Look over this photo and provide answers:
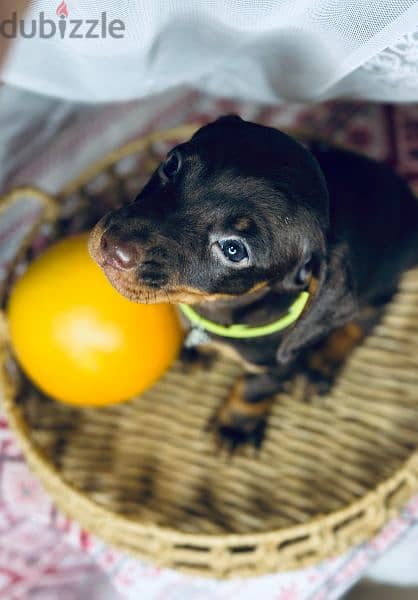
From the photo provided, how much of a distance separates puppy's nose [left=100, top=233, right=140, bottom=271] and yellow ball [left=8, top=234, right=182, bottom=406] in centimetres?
38

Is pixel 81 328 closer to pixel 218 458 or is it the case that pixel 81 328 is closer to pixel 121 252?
pixel 121 252

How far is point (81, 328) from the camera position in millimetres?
1525

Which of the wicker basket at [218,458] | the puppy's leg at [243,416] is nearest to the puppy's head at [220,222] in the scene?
the puppy's leg at [243,416]

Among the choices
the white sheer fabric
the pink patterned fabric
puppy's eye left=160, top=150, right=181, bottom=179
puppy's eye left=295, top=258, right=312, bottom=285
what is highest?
the white sheer fabric

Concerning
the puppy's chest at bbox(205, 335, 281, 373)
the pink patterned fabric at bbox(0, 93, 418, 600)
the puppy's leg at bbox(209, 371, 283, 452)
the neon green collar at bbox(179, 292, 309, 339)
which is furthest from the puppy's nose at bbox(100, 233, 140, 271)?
the pink patterned fabric at bbox(0, 93, 418, 600)

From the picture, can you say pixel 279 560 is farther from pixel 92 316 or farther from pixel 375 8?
pixel 375 8

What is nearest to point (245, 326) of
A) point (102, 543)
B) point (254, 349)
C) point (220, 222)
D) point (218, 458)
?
point (254, 349)

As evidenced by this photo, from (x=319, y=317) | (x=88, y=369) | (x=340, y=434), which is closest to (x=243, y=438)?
(x=340, y=434)

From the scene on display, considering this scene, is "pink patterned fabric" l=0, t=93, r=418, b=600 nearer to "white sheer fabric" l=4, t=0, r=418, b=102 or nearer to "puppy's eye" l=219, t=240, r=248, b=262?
"white sheer fabric" l=4, t=0, r=418, b=102

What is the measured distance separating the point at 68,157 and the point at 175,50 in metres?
0.89

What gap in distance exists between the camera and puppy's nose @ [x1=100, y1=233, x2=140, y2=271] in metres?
1.14

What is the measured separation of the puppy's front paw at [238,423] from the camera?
178 centimetres

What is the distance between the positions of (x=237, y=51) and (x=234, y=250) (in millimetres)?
556

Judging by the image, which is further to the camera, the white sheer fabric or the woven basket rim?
the woven basket rim
